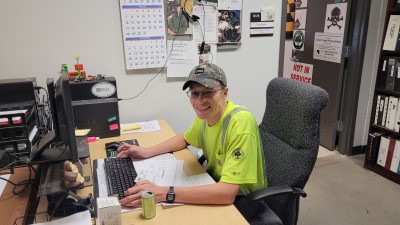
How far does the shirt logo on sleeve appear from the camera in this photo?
4.05 ft

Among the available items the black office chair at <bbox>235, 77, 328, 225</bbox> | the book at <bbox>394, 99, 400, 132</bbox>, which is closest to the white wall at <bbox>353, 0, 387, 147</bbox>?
the book at <bbox>394, 99, 400, 132</bbox>

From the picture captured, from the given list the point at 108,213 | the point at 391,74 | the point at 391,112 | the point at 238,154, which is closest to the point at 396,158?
the point at 391,112

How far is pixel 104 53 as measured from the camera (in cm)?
199

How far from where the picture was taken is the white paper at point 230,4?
211cm

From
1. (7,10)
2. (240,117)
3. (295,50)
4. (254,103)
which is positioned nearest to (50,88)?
(240,117)

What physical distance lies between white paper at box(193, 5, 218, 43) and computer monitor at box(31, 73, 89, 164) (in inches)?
43.9

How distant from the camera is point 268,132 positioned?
1.60 meters

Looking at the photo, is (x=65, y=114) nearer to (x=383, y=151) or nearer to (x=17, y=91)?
(x=17, y=91)

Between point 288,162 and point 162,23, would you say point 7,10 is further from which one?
point 288,162

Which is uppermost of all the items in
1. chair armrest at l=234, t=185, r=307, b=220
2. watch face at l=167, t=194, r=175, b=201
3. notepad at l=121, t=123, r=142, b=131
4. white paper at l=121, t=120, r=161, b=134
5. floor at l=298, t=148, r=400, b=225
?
watch face at l=167, t=194, r=175, b=201

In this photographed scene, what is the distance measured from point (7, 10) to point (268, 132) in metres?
1.59

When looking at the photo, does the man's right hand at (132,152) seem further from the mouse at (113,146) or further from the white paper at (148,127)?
the white paper at (148,127)

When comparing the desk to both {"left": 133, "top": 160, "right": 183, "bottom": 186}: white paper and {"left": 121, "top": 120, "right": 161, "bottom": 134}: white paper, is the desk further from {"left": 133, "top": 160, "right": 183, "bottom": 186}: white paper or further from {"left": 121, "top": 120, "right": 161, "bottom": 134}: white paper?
{"left": 121, "top": 120, "right": 161, "bottom": 134}: white paper

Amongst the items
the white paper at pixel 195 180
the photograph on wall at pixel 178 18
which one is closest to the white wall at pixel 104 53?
the photograph on wall at pixel 178 18
